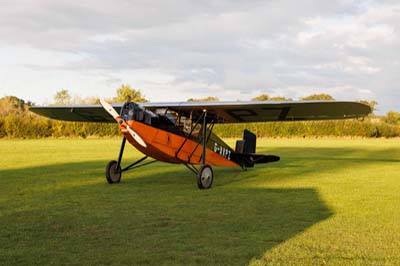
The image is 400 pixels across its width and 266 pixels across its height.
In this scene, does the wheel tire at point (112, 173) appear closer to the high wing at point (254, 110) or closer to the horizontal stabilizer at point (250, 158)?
the high wing at point (254, 110)

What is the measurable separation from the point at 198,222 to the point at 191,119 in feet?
20.5

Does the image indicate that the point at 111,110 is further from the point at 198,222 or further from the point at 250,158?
the point at 250,158

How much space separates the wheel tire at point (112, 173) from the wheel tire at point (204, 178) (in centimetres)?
250

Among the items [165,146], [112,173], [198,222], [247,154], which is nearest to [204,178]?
[165,146]

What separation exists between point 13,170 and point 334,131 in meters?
44.1

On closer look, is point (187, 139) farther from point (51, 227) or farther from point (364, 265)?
point (364, 265)

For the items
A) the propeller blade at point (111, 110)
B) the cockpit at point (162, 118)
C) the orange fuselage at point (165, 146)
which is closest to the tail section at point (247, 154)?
the orange fuselage at point (165, 146)

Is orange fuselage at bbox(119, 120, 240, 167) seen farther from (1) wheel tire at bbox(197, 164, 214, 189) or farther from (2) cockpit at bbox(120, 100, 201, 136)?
(1) wheel tire at bbox(197, 164, 214, 189)

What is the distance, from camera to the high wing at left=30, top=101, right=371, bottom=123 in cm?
1245

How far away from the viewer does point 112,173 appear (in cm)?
1313

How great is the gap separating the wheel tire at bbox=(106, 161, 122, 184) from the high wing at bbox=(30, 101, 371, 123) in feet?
5.73

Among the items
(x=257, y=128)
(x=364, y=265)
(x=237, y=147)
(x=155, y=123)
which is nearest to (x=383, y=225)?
(x=364, y=265)

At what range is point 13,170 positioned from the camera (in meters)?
16.7

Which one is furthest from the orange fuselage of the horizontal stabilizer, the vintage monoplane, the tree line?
the tree line
